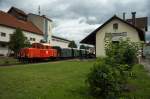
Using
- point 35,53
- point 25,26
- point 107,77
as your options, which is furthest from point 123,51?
point 25,26

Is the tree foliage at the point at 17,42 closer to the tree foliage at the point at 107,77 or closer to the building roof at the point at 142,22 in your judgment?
the building roof at the point at 142,22

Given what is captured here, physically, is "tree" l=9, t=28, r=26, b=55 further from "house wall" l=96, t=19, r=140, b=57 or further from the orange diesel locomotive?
"house wall" l=96, t=19, r=140, b=57

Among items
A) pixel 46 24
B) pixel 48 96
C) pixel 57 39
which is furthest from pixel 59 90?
pixel 57 39

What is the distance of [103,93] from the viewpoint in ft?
31.7

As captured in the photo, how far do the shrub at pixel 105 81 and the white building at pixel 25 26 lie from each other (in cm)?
4223

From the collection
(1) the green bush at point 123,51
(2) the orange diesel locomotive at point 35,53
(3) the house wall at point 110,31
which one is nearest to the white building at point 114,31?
(3) the house wall at point 110,31

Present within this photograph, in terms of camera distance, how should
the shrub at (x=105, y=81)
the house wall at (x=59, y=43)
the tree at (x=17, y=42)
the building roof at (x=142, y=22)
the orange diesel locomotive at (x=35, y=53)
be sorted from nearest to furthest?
the shrub at (x=105, y=81)
the orange diesel locomotive at (x=35, y=53)
the tree at (x=17, y=42)
the building roof at (x=142, y=22)
the house wall at (x=59, y=43)

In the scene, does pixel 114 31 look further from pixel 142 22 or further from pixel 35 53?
pixel 142 22

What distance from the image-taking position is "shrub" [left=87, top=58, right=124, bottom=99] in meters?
9.42

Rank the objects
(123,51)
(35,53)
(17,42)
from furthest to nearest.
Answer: (17,42)
(35,53)
(123,51)

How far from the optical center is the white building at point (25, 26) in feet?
167

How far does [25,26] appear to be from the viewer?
59.3 meters

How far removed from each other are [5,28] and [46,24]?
19316 millimetres

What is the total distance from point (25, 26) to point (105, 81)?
51.8 meters
